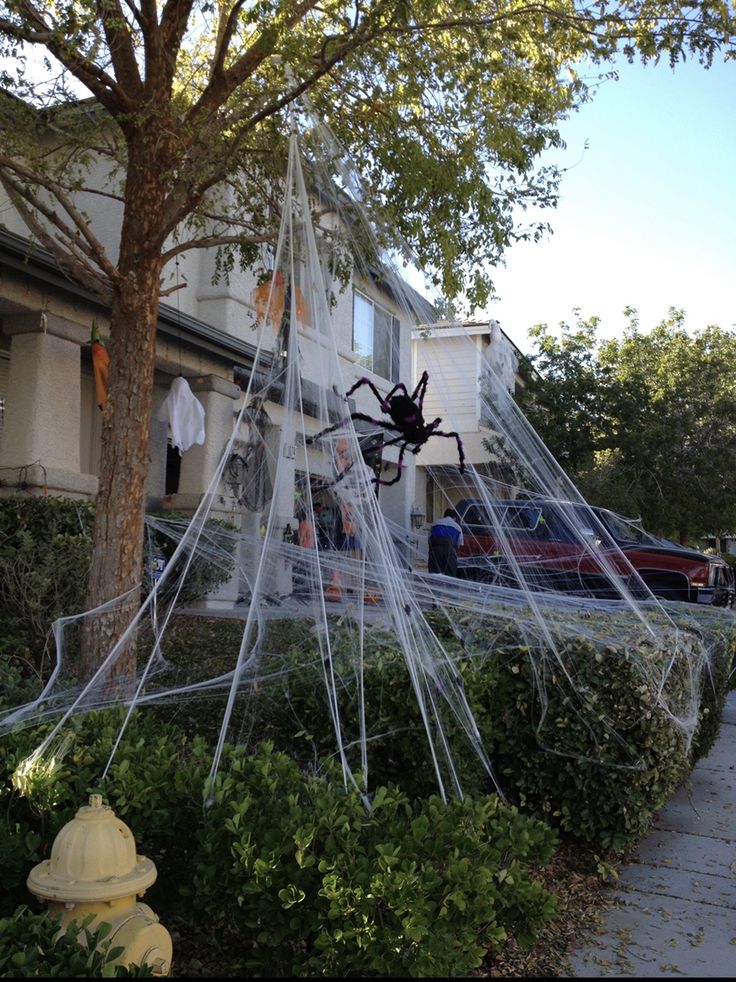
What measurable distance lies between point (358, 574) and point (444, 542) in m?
1.78

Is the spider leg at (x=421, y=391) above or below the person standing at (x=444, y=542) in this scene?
above

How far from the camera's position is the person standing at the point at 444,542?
662 cm

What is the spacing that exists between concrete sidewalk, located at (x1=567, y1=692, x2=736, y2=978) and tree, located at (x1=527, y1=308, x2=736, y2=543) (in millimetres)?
16430

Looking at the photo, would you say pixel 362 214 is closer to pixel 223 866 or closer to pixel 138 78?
pixel 138 78

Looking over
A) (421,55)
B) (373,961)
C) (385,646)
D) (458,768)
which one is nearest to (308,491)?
(385,646)

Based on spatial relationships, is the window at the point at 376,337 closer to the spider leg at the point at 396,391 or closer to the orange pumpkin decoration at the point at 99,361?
the spider leg at the point at 396,391

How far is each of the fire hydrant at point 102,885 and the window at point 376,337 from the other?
12.8ft

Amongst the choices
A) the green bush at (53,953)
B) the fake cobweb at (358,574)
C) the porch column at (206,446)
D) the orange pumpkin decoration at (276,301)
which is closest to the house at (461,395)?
the fake cobweb at (358,574)

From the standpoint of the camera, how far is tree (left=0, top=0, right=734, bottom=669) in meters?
5.94

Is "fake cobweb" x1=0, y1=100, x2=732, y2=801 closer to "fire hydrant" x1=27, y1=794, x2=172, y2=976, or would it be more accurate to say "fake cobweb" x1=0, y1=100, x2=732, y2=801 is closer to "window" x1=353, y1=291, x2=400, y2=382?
"window" x1=353, y1=291, x2=400, y2=382

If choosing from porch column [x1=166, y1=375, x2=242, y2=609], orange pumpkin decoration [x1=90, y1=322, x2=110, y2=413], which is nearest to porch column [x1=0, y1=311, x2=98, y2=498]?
orange pumpkin decoration [x1=90, y1=322, x2=110, y2=413]

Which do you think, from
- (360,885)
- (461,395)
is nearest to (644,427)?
(461,395)

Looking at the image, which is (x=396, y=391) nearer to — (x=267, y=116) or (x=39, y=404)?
(x=267, y=116)

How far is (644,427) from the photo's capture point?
24.4 meters
